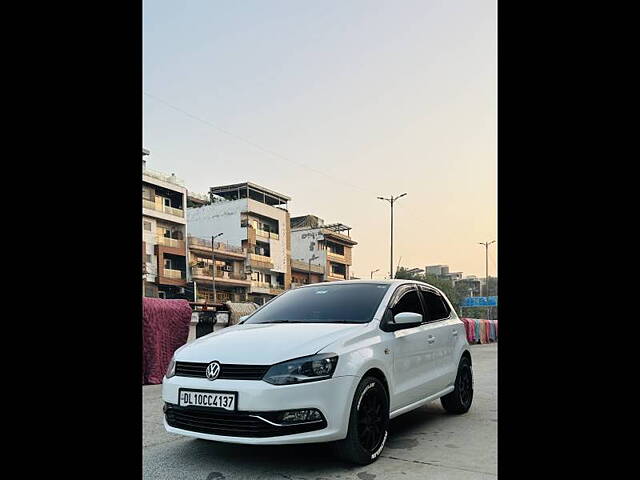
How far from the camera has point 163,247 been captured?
4522 cm

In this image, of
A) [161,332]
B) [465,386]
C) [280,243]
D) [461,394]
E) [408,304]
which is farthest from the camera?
[280,243]

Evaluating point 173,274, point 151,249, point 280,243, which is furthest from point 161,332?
point 280,243

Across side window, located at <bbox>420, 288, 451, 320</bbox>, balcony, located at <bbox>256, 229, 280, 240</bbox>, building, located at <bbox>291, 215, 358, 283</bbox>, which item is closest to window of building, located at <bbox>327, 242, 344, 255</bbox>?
building, located at <bbox>291, 215, 358, 283</bbox>

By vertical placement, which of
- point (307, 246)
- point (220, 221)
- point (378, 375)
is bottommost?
point (378, 375)

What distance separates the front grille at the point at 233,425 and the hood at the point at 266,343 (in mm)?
324

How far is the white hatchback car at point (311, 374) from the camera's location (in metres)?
3.45

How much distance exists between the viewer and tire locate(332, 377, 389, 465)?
364 centimetres

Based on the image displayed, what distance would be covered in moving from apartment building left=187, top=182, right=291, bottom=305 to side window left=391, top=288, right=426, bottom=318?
48.1 m

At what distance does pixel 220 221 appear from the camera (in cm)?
5528

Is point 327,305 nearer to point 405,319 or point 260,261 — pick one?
point 405,319

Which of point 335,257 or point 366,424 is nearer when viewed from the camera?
point 366,424

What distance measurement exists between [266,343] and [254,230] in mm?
51096
